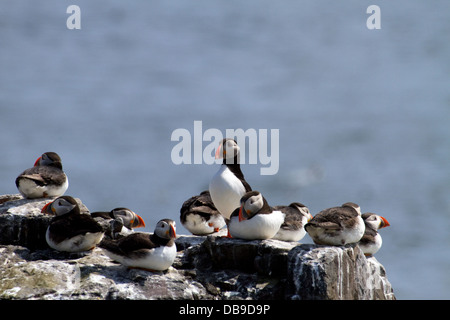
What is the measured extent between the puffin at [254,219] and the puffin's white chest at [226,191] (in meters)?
0.79

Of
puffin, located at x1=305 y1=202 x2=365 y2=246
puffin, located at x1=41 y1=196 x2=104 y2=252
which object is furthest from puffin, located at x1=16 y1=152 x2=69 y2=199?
puffin, located at x1=305 y1=202 x2=365 y2=246

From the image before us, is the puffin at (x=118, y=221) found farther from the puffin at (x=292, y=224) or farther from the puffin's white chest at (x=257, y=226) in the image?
the puffin at (x=292, y=224)

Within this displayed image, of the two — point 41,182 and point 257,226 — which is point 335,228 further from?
point 41,182

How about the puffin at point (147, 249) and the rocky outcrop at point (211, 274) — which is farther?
the puffin at point (147, 249)

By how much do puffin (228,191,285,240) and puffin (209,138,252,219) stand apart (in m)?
0.79

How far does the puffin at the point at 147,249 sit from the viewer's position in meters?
10.8

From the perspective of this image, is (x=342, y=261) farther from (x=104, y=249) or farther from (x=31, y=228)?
(x=31, y=228)

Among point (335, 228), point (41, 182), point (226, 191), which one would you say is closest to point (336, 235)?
point (335, 228)

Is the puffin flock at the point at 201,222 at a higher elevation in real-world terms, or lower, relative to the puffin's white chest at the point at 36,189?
lower

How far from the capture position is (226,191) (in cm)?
1230

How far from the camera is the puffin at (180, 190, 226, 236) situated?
12.9 m

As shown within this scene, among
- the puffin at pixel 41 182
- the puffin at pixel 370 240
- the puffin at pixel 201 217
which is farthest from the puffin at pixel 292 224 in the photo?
the puffin at pixel 41 182
